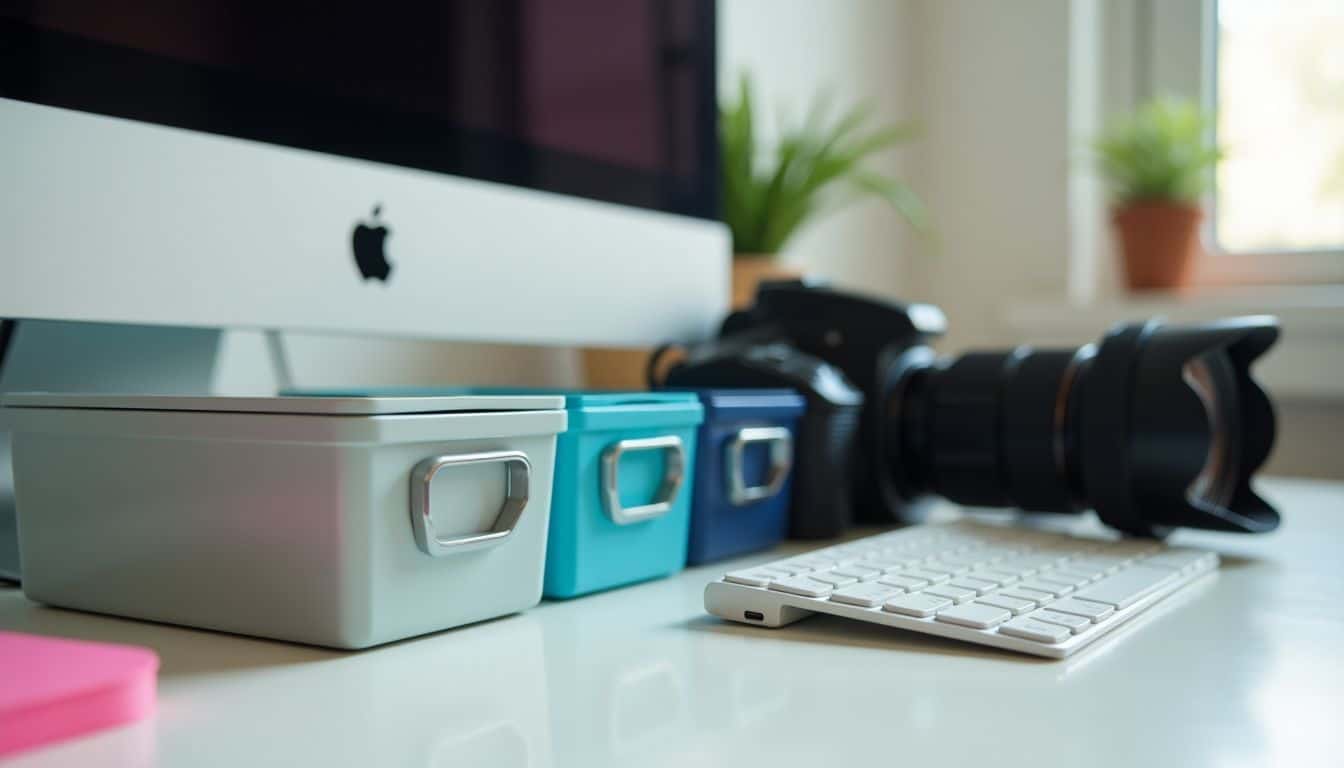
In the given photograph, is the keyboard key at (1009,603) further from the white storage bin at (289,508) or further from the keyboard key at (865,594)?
the white storage bin at (289,508)

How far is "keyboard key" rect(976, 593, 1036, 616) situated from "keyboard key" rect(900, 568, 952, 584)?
0.10 ft

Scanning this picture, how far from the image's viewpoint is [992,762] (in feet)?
1.05

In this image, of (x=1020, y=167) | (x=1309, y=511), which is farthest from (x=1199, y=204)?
(x=1309, y=511)

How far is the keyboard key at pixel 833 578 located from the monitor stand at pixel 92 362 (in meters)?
0.36

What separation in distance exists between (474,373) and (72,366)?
1.44 feet

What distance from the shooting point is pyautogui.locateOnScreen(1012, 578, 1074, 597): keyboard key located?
520 mm

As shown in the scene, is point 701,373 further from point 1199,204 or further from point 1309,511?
point 1199,204

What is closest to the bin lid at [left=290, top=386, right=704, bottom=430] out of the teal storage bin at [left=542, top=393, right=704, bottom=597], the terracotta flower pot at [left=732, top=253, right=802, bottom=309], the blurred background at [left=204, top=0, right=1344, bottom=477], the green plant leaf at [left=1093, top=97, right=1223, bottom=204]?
the teal storage bin at [left=542, top=393, right=704, bottom=597]

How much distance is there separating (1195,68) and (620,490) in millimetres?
1489

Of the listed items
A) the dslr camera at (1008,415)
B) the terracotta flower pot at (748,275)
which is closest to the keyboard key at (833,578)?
the dslr camera at (1008,415)

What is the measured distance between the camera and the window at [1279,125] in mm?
1651

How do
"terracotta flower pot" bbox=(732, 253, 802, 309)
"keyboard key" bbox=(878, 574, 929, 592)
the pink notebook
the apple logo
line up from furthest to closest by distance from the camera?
"terracotta flower pot" bbox=(732, 253, 802, 309) → the apple logo → "keyboard key" bbox=(878, 574, 929, 592) → the pink notebook

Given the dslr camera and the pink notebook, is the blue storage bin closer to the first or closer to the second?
the dslr camera

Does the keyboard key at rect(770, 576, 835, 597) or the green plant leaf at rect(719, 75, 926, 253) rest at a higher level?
the green plant leaf at rect(719, 75, 926, 253)
